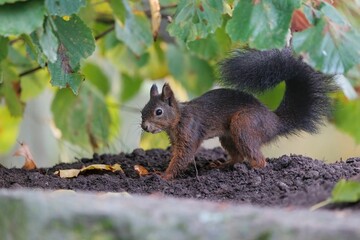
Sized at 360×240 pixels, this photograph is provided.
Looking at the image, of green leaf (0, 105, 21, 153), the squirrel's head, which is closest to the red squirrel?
the squirrel's head

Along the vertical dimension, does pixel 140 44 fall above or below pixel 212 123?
above

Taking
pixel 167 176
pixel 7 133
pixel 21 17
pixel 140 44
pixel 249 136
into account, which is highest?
pixel 21 17

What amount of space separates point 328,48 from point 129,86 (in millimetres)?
2674

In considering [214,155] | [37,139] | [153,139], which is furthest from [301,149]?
[214,155]

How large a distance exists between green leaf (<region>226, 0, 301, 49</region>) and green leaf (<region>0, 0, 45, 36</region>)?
53 centimetres

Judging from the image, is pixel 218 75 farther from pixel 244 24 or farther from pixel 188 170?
pixel 244 24

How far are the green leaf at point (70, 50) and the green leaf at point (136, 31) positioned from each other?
102 cm

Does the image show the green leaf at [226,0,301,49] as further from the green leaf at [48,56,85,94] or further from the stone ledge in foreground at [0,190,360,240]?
the stone ledge in foreground at [0,190,360,240]

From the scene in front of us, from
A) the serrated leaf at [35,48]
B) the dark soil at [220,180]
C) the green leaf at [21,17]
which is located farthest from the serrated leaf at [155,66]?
the green leaf at [21,17]

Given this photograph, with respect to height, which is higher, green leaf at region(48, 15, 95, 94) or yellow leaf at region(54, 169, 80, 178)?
green leaf at region(48, 15, 95, 94)

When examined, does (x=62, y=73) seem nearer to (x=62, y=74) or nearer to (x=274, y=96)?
(x=62, y=74)

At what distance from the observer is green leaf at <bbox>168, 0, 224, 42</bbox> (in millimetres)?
2291

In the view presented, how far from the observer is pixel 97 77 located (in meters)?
4.52

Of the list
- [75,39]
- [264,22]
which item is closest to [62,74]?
[75,39]
